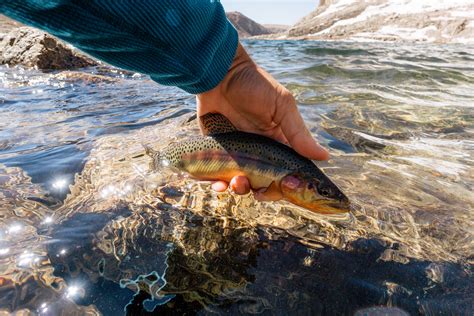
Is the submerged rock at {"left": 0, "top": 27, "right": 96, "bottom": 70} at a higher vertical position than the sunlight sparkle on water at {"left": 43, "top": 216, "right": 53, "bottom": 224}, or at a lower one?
higher

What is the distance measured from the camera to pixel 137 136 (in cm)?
566

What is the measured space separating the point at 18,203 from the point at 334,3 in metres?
101

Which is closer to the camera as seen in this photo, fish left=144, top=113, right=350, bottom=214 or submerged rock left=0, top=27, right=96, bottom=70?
fish left=144, top=113, right=350, bottom=214

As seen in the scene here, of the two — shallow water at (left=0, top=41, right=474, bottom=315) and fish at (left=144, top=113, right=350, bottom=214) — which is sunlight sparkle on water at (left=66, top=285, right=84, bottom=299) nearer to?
shallow water at (left=0, top=41, right=474, bottom=315)

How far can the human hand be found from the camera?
3.29 metres

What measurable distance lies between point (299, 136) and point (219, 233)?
1.11 metres

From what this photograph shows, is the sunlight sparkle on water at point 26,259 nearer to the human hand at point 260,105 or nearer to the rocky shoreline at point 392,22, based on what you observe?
the human hand at point 260,105

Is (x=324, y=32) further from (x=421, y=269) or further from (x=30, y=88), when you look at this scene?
(x=421, y=269)

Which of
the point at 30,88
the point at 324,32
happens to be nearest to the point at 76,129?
the point at 30,88

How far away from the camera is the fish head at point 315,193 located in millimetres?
2979

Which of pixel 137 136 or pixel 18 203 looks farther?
pixel 137 136

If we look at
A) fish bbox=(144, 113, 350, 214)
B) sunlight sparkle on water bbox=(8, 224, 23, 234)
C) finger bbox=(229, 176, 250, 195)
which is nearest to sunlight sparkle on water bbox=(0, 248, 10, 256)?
sunlight sparkle on water bbox=(8, 224, 23, 234)

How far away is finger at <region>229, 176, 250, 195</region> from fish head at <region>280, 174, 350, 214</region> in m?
0.31

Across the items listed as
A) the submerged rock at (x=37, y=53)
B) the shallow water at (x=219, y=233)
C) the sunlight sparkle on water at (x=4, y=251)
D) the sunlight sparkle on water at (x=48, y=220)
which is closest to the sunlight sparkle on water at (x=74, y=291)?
the shallow water at (x=219, y=233)
